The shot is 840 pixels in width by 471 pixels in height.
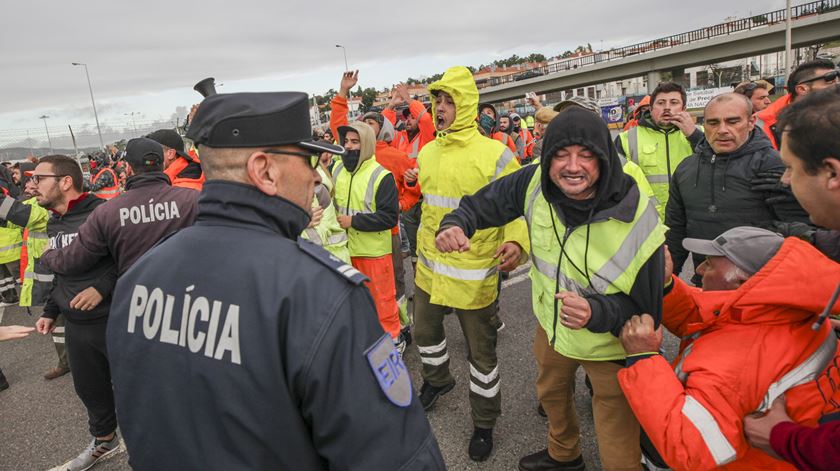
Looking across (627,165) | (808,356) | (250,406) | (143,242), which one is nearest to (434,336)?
Result: (627,165)

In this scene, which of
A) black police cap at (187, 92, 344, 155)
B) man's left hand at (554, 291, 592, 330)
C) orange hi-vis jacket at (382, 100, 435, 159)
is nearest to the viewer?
black police cap at (187, 92, 344, 155)

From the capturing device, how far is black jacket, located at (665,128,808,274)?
322 centimetres

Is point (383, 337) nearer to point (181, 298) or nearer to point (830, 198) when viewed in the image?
point (181, 298)

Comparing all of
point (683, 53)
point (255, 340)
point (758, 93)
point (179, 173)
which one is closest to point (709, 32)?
point (683, 53)

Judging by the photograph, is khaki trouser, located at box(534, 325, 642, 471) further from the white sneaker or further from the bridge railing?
the bridge railing

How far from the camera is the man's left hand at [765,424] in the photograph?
1.55 meters

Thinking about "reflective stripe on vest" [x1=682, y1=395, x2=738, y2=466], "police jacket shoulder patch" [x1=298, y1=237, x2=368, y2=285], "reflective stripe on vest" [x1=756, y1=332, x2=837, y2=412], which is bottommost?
"reflective stripe on vest" [x1=682, y1=395, x2=738, y2=466]

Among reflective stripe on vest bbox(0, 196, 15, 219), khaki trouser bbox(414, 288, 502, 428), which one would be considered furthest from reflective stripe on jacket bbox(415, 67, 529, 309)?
reflective stripe on vest bbox(0, 196, 15, 219)

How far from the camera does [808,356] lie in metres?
1.66

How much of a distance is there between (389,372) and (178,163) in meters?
4.63

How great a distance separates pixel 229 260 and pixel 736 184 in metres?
3.39

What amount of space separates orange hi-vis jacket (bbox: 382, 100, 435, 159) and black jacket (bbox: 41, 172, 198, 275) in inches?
110

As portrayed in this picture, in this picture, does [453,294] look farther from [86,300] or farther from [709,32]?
[709,32]

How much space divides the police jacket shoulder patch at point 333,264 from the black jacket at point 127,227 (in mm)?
2330
